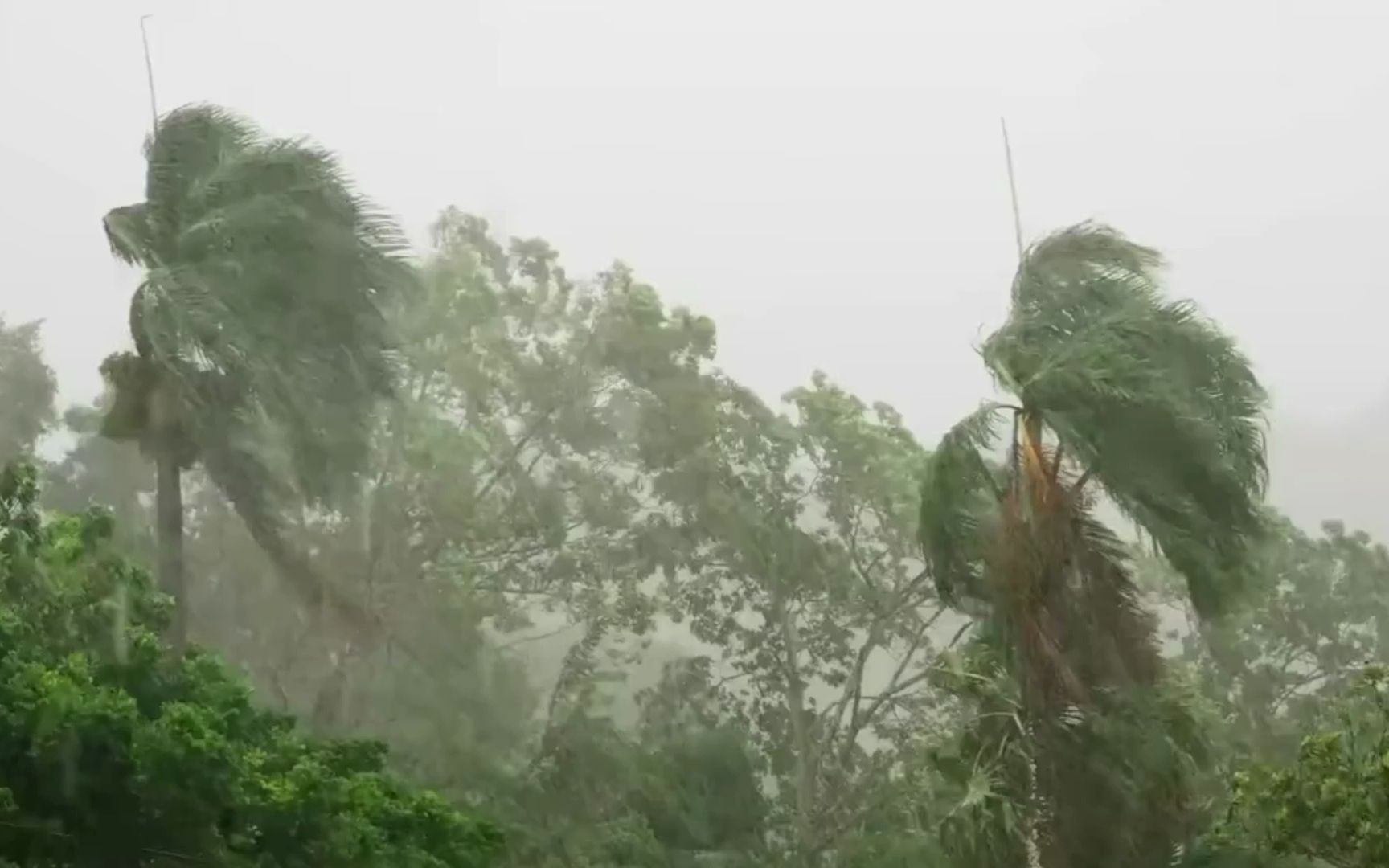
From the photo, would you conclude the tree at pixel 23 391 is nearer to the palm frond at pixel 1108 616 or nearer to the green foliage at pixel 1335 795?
the palm frond at pixel 1108 616

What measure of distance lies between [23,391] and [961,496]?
15062 mm

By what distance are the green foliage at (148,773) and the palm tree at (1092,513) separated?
3060 millimetres

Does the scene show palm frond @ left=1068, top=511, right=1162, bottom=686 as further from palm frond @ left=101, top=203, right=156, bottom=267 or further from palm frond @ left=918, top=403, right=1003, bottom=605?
palm frond @ left=101, top=203, right=156, bottom=267

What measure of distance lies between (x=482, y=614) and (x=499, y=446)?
219 centimetres

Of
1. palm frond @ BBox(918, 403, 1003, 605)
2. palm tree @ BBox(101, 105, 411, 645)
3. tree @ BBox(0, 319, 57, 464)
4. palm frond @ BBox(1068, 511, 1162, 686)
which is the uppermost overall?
tree @ BBox(0, 319, 57, 464)

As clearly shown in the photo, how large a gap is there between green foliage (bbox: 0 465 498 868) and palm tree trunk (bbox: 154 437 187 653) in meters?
1.84

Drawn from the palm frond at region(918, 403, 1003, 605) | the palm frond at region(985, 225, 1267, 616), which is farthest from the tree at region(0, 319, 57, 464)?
the palm frond at region(985, 225, 1267, 616)

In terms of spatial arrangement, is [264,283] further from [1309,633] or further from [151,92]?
[1309,633]

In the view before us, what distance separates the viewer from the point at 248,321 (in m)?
8.86

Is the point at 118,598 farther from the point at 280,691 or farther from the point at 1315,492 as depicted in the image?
the point at 1315,492

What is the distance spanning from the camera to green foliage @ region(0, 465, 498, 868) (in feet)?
18.6

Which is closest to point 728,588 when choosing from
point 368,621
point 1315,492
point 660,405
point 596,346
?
point 660,405

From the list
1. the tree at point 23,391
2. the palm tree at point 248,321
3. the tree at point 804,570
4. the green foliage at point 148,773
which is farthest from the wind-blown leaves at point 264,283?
the tree at point 23,391

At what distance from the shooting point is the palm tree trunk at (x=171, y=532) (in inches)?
350
